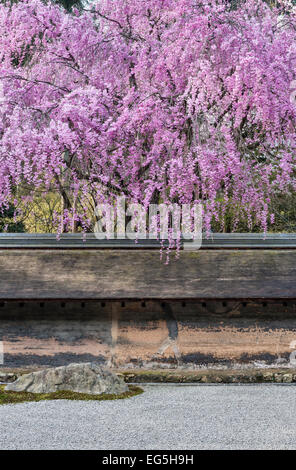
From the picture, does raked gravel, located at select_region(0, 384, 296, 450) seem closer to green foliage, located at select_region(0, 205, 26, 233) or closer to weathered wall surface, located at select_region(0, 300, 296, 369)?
weathered wall surface, located at select_region(0, 300, 296, 369)

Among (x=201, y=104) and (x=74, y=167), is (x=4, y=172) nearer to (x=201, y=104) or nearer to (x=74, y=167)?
(x=74, y=167)

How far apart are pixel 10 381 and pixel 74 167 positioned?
3146 millimetres

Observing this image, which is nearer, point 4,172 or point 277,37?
point 4,172

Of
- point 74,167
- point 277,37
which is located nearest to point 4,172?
point 74,167

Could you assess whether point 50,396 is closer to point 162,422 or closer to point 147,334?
point 162,422

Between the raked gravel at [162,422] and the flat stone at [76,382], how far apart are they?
402 mm

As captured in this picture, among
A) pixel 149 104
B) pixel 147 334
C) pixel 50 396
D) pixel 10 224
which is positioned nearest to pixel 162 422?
pixel 50 396

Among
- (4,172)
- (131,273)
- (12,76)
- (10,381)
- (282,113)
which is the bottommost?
(10,381)

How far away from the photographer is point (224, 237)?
9758mm

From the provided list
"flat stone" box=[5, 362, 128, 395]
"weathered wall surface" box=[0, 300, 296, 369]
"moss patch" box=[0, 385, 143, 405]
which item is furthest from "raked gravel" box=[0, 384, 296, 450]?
"weathered wall surface" box=[0, 300, 296, 369]

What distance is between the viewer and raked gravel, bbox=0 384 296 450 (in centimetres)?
599

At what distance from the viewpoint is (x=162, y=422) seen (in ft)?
22.1

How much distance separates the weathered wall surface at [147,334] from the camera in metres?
9.39

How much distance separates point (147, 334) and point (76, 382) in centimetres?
149
